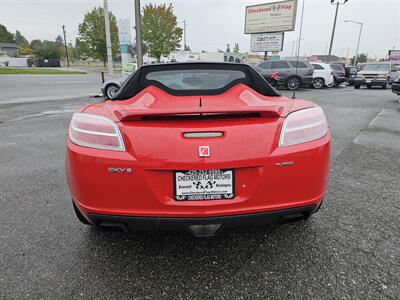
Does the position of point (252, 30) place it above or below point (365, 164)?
above

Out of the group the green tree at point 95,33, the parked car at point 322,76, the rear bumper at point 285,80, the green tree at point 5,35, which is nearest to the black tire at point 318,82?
the parked car at point 322,76

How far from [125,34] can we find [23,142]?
1245cm

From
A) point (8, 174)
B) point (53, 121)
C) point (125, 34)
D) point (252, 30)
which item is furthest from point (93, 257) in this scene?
point (252, 30)

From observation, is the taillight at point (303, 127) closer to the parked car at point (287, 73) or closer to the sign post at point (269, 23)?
the parked car at point (287, 73)

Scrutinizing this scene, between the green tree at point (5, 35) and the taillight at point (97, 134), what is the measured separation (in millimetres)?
126202

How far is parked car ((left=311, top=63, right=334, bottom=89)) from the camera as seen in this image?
18797 mm

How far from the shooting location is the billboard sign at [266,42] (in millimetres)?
26003

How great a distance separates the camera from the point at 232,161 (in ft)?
5.37

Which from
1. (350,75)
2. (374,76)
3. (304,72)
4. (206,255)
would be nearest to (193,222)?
(206,255)

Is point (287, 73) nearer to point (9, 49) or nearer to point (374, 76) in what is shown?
point (374, 76)

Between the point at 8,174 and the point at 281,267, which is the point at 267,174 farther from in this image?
the point at 8,174

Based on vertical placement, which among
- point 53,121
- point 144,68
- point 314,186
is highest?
point 144,68

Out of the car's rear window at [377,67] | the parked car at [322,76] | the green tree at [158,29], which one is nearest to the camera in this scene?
the parked car at [322,76]

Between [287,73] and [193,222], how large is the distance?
16.5 metres
